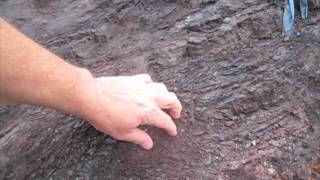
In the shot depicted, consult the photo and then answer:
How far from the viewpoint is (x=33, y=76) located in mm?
1347

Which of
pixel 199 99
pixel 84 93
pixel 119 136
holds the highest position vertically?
pixel 84 93

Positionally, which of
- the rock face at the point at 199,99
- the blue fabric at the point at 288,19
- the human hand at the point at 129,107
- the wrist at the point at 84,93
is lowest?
the rock face at the point at 199,99

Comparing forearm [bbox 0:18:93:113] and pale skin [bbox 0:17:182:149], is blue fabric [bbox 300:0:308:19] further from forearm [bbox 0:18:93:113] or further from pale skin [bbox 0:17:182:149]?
forearm [bbox 0:18:93:113]

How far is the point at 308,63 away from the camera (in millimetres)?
1881


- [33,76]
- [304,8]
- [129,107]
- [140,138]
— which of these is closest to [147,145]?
[140,138]

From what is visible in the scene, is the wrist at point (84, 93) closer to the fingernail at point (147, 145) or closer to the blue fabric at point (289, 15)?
the fingernail at point (147, 145)

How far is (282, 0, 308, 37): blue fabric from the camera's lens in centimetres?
201

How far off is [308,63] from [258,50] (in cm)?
22

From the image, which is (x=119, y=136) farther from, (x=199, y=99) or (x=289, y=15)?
(x=289, y=15)

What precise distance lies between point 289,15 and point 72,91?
1.14m

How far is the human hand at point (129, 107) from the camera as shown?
144cm

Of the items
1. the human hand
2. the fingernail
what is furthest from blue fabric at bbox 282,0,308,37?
the fingernail

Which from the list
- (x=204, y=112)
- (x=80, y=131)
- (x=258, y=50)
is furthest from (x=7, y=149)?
(x=258, y=50)

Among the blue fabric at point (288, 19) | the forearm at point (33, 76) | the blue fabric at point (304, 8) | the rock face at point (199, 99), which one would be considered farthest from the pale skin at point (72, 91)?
the blue fabric at point (304, 8)
